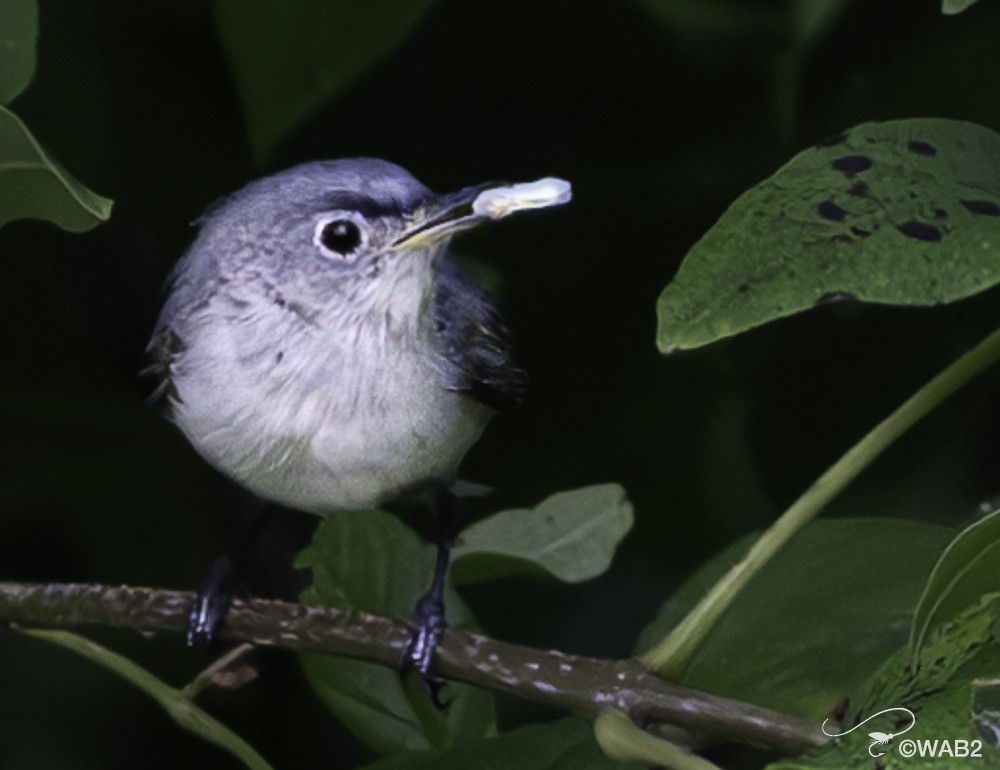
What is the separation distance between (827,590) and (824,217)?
22 cm

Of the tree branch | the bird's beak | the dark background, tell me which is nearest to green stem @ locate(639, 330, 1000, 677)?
the tree branch

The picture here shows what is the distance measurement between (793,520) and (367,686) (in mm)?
229

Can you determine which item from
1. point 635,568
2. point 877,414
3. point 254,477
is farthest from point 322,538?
point 877,414

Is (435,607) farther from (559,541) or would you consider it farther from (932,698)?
(932,698)

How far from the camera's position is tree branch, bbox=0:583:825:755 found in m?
0.42

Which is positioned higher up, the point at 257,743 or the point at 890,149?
the point at 890,149

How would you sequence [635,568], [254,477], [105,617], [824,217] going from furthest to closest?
[635,568]
[254,477]
[105,617]
[824,217]

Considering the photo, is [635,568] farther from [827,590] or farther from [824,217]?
[824,217]

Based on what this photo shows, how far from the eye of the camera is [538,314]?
0.69 metres

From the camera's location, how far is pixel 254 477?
1.92ft

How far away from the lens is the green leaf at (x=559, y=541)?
0.58 meters

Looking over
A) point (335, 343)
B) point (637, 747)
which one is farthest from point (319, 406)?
point (637, 747)

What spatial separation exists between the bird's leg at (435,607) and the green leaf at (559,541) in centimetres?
1

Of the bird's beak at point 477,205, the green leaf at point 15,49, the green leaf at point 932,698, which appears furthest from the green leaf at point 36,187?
the green leaf at point 932,698
